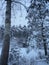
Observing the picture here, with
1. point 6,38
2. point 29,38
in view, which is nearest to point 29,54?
point 29,38

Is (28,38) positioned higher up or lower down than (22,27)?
lower down

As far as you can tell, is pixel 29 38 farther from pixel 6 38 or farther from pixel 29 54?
pixel 6 38

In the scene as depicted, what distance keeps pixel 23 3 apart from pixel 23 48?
68 centimetres

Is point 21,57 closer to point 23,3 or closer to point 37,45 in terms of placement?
point 37,45

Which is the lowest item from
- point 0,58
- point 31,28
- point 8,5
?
point 0,58

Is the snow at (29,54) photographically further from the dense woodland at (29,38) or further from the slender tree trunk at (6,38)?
the slender tree trunk at (6,38)

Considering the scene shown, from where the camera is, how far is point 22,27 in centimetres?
218

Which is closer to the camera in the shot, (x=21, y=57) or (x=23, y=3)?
(x=21, y=57)

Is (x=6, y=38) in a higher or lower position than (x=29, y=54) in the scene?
higher

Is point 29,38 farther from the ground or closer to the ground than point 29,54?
farther from the ground

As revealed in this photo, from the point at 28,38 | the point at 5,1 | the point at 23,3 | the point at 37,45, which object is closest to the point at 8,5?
the point at 5,1

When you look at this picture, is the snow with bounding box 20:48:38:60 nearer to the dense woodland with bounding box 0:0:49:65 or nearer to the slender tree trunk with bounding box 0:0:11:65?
the dense woodland with bounding box 0:0:49:65

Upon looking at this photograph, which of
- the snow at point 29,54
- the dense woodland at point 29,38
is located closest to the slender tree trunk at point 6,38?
the dense woodland at point 29,38

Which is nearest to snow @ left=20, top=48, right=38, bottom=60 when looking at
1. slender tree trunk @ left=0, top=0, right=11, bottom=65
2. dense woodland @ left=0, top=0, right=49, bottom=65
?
dense woodland @ left=0, top=0, right=49, bottom=65
